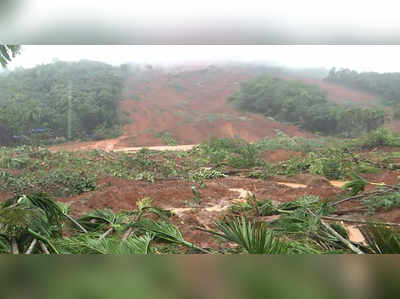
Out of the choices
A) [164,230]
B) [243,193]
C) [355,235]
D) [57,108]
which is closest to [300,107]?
[243,193]

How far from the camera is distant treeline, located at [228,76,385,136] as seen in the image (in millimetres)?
3699

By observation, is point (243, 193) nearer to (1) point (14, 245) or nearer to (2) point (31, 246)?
(2) point (31, 246)

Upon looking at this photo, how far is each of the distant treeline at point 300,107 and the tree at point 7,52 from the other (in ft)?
6.64

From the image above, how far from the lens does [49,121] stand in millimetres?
3830

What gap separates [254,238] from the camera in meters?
3.11

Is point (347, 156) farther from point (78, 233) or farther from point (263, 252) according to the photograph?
point (78, 233)

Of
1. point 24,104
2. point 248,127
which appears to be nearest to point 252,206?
point 248,127

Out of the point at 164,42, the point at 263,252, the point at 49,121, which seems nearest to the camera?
the point at 263,252

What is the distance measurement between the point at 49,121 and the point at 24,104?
303 millimetres

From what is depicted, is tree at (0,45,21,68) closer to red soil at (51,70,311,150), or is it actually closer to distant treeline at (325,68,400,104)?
red soil at (51,70,311,150)

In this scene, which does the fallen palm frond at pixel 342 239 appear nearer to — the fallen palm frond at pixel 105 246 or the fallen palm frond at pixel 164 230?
the fallen palm frond at pixel 164 230

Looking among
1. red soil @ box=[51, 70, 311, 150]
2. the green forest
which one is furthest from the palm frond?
the green forest

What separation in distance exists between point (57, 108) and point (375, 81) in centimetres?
299

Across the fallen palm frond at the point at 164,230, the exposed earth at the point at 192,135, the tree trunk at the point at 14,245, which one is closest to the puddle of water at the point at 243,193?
the exposed earth at the point at 192,135
